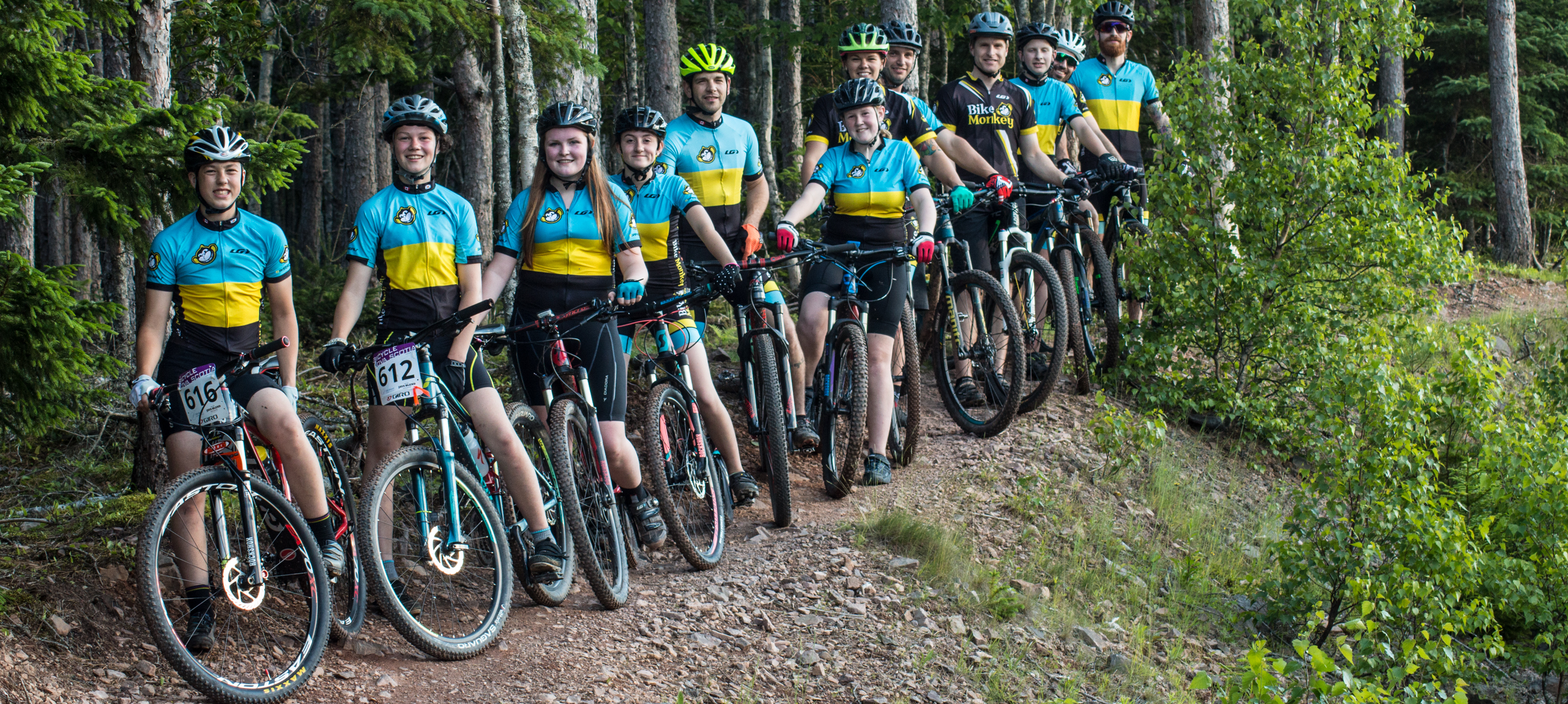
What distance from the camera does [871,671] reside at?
15.9 feet

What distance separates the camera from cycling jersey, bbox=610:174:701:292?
6.08 meters

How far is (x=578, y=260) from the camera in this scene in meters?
5.47

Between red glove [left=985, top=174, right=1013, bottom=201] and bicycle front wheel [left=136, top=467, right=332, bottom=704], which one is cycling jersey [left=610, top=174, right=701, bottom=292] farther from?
bicycle front wheel [left=136, top=467, right=332, bottom=704]

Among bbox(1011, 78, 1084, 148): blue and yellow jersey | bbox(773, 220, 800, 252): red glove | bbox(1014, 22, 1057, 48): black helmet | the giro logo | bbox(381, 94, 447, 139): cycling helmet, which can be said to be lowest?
the giro logo

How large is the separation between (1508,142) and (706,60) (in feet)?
53.1

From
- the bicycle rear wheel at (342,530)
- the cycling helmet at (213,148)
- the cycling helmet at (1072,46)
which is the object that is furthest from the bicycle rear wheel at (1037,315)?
the cycling helmet at (213,148)

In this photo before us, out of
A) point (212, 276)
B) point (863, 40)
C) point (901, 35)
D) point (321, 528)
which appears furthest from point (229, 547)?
point (901, 35)

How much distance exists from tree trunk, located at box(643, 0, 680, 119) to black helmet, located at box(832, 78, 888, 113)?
4998mm

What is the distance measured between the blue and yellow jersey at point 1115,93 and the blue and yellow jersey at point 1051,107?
52 cm

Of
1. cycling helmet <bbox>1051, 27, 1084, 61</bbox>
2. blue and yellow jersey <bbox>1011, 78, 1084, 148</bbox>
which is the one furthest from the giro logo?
cycling helmet <bbox>1051, 27, 1084, 61</bbox>

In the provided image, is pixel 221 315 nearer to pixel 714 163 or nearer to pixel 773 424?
pixel 773 424

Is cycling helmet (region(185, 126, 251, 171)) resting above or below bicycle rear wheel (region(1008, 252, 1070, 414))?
above

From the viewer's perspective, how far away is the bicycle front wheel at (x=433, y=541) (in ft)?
13.8

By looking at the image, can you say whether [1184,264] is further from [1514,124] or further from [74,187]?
[1514,124]
